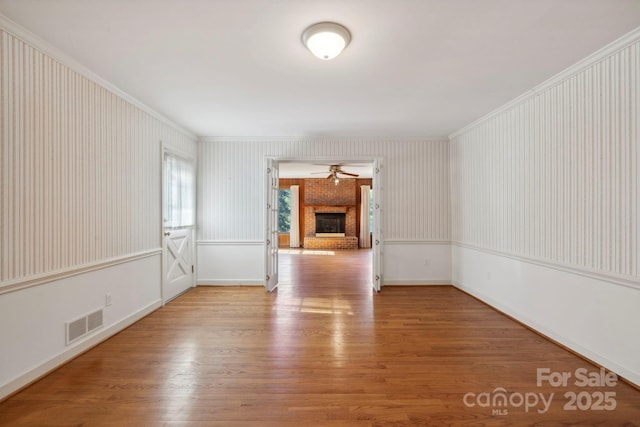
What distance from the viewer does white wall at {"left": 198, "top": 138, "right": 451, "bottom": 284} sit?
5414mm

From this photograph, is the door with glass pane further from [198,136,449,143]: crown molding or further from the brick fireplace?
the brick fireplace

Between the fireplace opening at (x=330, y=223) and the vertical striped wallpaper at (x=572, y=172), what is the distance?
24.2 ft

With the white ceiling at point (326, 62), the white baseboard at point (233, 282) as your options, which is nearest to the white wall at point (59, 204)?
the white ceiling at point (326, 62)

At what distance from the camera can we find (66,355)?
2.64 meters

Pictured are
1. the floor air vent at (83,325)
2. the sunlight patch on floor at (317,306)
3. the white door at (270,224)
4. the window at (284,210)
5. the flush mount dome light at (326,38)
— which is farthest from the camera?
the window at (284,210)

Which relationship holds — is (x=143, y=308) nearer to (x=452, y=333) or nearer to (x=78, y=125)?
(x=78, y=125)

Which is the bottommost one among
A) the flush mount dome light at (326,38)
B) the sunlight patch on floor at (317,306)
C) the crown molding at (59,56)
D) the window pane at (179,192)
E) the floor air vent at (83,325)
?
the sunlight patch on floor at (317,306)

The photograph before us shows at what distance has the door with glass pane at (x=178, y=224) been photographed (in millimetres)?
4406

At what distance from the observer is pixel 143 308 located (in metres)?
3.81

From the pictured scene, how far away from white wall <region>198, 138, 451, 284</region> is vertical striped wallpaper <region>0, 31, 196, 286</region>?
1605 mm

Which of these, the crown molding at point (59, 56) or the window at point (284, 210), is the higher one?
the crown molding at point (59, 56)

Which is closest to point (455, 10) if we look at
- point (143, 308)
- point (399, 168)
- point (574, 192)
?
point (574, 192)

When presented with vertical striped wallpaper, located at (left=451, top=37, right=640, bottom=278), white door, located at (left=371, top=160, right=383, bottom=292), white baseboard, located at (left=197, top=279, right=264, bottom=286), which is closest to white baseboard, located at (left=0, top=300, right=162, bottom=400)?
white baseboard, located at (left=197, top=279, right=264, bottom=286)

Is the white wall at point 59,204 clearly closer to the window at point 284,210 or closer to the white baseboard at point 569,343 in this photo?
the white baseboard at point 569,343
